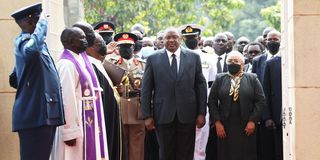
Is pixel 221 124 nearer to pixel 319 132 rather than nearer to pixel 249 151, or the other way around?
pixel 249 151

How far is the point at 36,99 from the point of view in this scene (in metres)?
8.38

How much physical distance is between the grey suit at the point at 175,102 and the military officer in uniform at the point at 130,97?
480 mm

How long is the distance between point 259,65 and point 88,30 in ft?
13.9

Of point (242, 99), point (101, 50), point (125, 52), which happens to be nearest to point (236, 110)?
point (242, 99)

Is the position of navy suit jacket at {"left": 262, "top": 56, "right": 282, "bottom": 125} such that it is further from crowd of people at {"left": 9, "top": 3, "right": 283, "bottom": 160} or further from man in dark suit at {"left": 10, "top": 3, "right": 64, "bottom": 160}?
man in dark suit at {"left": 10, "top": 3, "right": 64, "bottom": 160}

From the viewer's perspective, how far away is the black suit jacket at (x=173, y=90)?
37.4 feet

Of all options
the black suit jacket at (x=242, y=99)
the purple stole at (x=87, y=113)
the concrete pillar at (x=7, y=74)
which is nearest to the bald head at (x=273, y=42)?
the black suit jacket at (x=242, y=99)

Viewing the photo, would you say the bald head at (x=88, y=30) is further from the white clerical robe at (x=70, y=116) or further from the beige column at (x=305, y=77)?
the beige column at (x=305, y=77)

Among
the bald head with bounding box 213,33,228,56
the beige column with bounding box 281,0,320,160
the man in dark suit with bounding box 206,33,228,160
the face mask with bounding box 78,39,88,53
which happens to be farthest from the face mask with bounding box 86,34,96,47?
the bald head with bounding box 213,33,228,56

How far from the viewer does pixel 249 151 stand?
39.4 feet

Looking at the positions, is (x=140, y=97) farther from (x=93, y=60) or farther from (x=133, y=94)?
(x=93, y=60)

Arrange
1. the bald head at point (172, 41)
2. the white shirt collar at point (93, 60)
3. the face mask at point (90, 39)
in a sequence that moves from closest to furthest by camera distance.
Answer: the face mask at point (90, 39) → the white shirt collar at point (93, 60) → the bald head at point (172, 41)

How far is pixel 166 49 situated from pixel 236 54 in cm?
108

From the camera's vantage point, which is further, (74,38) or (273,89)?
(273,89)
